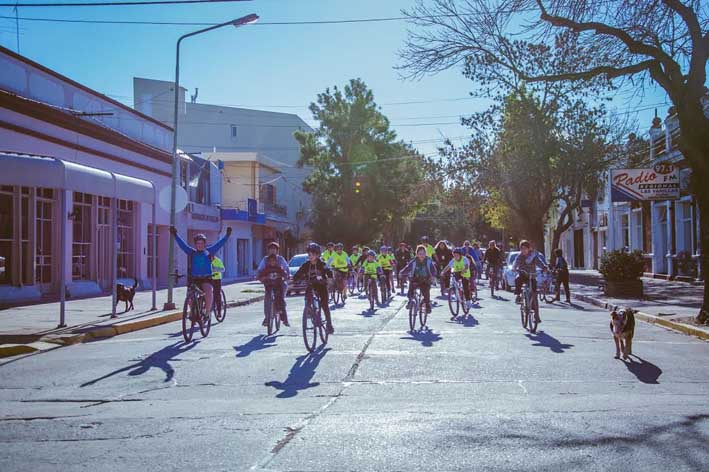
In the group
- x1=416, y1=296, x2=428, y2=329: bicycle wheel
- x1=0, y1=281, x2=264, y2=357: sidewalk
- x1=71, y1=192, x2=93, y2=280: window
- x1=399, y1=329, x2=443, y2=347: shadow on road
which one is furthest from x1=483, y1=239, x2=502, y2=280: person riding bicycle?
x1=71, y1=192, x2=93, y2=280: window

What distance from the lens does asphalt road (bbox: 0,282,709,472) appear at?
5457 millimetres

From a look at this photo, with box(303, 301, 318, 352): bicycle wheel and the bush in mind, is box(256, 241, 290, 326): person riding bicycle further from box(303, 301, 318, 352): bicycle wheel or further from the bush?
the bush

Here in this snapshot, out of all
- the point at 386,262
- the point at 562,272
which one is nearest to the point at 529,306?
the point at 562,272

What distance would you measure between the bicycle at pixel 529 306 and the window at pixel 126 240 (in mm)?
18479

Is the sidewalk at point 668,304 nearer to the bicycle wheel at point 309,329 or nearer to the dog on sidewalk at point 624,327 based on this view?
the dog on sidewalk at point 624,327

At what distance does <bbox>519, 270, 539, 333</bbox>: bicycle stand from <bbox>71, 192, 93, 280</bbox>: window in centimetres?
1604

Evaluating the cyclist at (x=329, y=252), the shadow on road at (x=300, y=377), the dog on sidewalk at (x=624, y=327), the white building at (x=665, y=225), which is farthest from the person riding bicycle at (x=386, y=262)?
the dog on sidewalk at (x=624, y=327)

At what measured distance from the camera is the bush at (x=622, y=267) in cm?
2267

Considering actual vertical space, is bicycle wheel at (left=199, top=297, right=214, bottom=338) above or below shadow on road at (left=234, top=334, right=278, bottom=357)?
above

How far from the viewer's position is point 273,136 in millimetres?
63281

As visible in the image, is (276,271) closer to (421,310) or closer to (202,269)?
(202,269)

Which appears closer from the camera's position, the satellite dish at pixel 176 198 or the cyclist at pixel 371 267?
the satellite dish at pixel 176 198

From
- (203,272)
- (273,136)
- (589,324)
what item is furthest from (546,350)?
(273,136)

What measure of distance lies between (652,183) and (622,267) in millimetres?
2623
